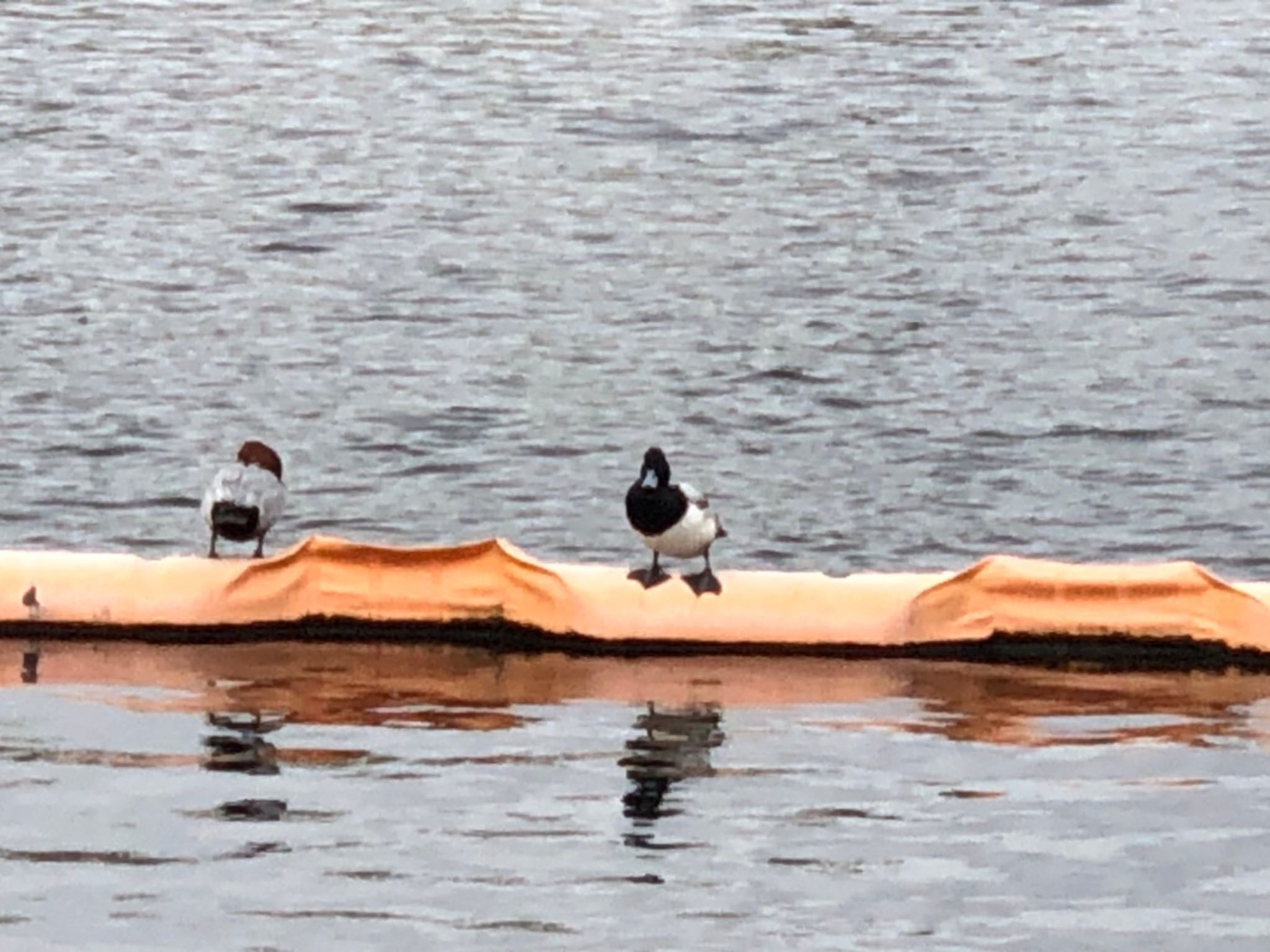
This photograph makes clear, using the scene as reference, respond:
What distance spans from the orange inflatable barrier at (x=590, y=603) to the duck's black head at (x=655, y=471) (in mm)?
494

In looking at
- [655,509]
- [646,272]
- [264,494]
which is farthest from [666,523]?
[646,272]

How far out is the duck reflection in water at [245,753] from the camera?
1141 centimetres

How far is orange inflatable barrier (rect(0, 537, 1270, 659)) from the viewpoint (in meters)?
13.2

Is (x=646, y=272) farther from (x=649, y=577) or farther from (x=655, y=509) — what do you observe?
(x=649, y=577)

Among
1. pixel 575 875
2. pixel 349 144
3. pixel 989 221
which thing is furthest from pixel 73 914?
pixel 349 144

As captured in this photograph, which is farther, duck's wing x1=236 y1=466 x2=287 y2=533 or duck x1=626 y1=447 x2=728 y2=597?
duck's wing x1=236 y1=466 x2=287 y2=533

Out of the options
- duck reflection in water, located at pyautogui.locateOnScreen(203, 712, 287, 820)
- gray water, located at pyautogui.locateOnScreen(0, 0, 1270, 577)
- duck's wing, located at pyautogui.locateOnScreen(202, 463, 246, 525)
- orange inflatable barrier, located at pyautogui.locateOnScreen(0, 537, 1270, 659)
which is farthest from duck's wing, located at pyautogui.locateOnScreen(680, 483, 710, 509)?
gray water, located at pyautogui.locateOnScreen(0, 0, 1270, 577)

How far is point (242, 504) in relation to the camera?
47.3ft

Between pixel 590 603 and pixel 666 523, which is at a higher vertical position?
pixel 666 523

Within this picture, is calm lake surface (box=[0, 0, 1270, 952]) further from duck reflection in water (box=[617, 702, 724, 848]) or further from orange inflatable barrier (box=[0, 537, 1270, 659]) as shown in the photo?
orange inflatable barrier (box=[0, 537, 1270, 659])

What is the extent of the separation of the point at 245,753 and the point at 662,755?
169 centimetres

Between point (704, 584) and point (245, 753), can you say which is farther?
point (704, 584)

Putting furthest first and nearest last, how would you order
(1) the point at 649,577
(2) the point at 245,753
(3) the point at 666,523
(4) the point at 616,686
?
1. (3) the point at 666,523
2. (1) the point at 649,577
3. (4) the point at 616,686
4. (2) the point at 245,753

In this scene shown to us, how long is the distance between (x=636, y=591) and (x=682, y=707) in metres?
0.77
